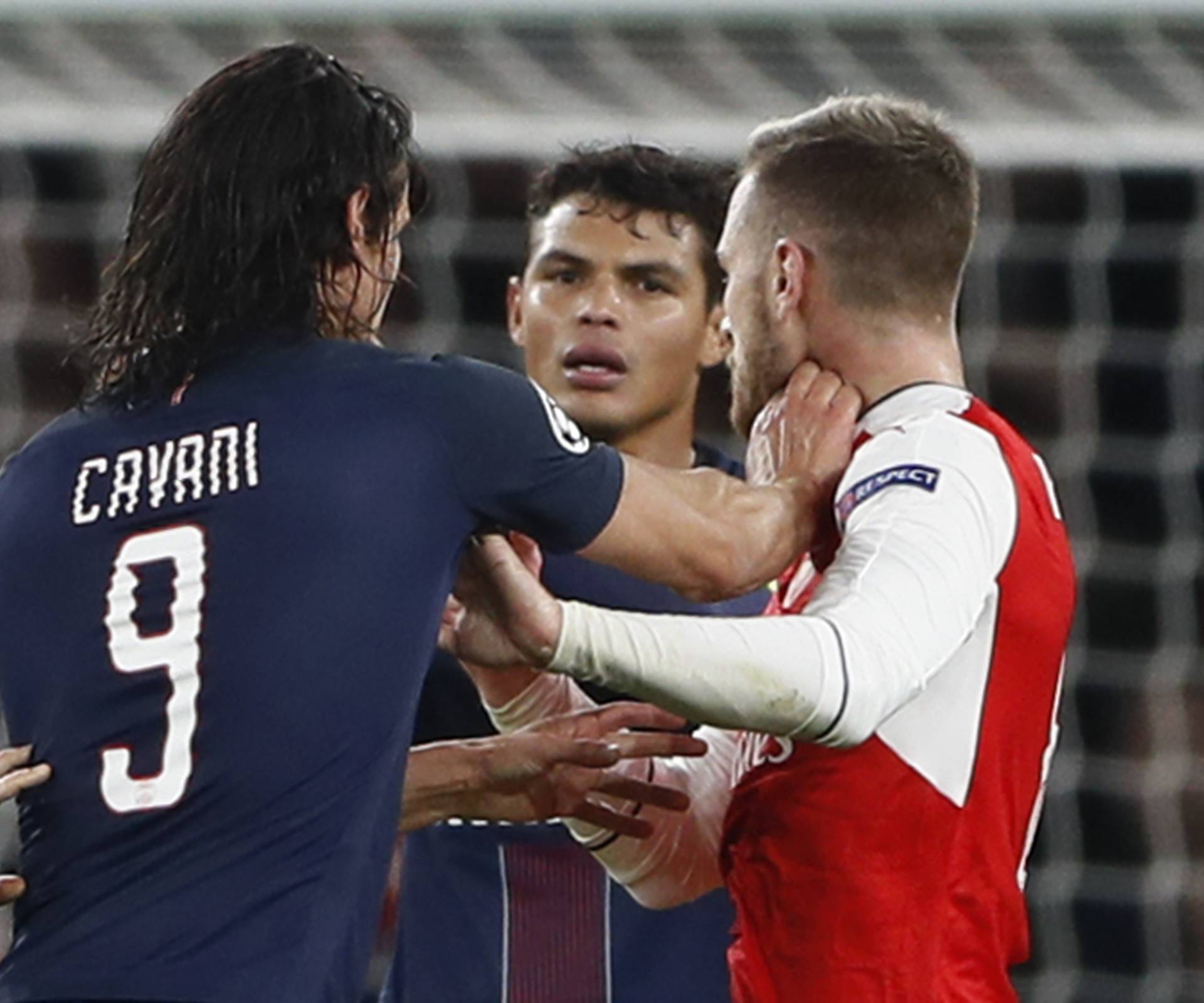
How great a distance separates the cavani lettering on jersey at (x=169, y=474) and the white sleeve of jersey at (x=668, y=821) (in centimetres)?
73

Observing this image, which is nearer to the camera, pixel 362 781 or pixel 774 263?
pixel 362 781

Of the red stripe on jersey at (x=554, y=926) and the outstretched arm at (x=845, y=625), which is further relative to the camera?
the red stripe on jersey at (x=554, y=926)

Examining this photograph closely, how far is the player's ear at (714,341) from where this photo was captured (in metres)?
4.03

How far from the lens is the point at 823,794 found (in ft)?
8.66

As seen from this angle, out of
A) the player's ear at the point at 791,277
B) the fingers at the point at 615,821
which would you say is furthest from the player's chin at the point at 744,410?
the fingers at the point at 615,821

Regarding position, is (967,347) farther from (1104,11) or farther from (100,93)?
(100,93)

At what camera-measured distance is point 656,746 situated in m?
2.89

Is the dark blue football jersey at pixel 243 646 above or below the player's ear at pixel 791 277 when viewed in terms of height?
below

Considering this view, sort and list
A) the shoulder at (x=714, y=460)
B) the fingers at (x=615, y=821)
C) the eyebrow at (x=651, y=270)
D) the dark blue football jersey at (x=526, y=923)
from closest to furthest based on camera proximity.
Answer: the fingers at (x=615, y=821) → the dark blue football jersey at (x=526, y=923) → the shoulder at (x=714, y=460) → the eyebrow at (x=651, y=270)

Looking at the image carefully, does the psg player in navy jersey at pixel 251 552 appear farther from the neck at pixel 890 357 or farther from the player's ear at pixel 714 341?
the player's ear at pixel 714 341

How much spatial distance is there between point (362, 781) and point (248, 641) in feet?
0.61

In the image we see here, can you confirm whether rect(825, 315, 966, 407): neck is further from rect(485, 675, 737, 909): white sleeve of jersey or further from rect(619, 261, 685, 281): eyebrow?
rect(619, 261, 685, 281): eyebrow

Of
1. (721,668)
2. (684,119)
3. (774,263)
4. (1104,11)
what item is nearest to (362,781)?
(721,668)

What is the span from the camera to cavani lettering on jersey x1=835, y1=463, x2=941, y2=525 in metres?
2.56
